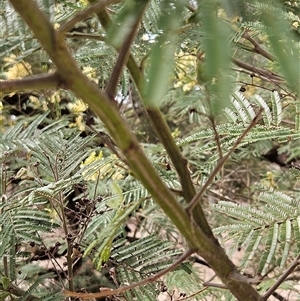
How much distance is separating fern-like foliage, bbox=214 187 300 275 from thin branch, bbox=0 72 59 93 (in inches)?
10.1

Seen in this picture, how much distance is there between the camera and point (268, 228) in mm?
437

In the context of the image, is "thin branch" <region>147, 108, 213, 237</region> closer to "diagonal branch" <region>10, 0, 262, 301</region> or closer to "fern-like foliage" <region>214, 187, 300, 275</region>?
"diagonal branch" <region>10, 0, 262, 301</region>

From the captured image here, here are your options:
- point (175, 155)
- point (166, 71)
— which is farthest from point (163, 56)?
point (175, 155)

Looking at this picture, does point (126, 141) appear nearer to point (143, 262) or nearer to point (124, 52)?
point (124, 52)

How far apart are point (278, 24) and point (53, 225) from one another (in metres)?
0.35

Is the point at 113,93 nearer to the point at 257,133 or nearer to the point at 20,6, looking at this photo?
the point at 20,6

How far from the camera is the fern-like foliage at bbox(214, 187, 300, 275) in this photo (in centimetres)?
41

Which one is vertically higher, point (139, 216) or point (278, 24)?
point (278, 24)

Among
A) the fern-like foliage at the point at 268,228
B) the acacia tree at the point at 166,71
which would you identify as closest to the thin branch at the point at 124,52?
the acacia tree at the point at 166,71

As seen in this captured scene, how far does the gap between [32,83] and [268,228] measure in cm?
29

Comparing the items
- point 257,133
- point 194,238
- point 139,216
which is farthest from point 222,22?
point 139,216

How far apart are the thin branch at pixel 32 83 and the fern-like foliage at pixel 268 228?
0.26 meters

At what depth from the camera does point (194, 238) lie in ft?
0.91

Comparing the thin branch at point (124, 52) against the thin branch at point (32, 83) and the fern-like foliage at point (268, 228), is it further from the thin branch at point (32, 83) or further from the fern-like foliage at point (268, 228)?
the fern-like foliage at point (268, 228)
